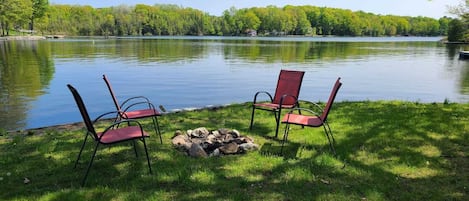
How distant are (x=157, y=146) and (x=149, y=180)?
133 cm

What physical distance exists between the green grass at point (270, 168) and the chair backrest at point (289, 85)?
0.56 metres

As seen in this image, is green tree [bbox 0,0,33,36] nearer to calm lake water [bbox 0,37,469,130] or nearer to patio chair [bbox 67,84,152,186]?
calm lake water [bbox 0,37,469,130]

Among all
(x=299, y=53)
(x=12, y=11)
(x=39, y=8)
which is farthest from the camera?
(x=39, y=8)

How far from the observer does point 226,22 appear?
147m

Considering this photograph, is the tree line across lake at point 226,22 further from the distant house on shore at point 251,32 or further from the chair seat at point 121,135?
the chair seat at point 121,135

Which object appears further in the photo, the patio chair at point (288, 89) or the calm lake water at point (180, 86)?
the calm lake water at point (180, 86)

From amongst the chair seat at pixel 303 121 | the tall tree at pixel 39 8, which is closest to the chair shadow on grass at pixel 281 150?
the chair seat at pixel 303 121

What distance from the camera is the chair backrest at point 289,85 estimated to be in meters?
6.66

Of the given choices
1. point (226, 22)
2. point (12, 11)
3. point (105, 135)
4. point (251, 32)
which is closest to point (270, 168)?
point (105, 135)

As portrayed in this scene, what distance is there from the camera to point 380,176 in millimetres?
4203

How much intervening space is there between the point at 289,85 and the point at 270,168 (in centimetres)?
266

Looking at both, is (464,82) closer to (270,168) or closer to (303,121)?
(303,121)

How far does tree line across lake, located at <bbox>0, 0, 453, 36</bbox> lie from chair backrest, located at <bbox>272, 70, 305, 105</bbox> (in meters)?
111

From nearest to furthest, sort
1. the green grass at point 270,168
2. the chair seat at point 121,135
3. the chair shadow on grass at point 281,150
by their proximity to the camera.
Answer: the green grass at point 270,168 < the chair seat at point 121,135 < the chair shadow on grass at point 281,150
